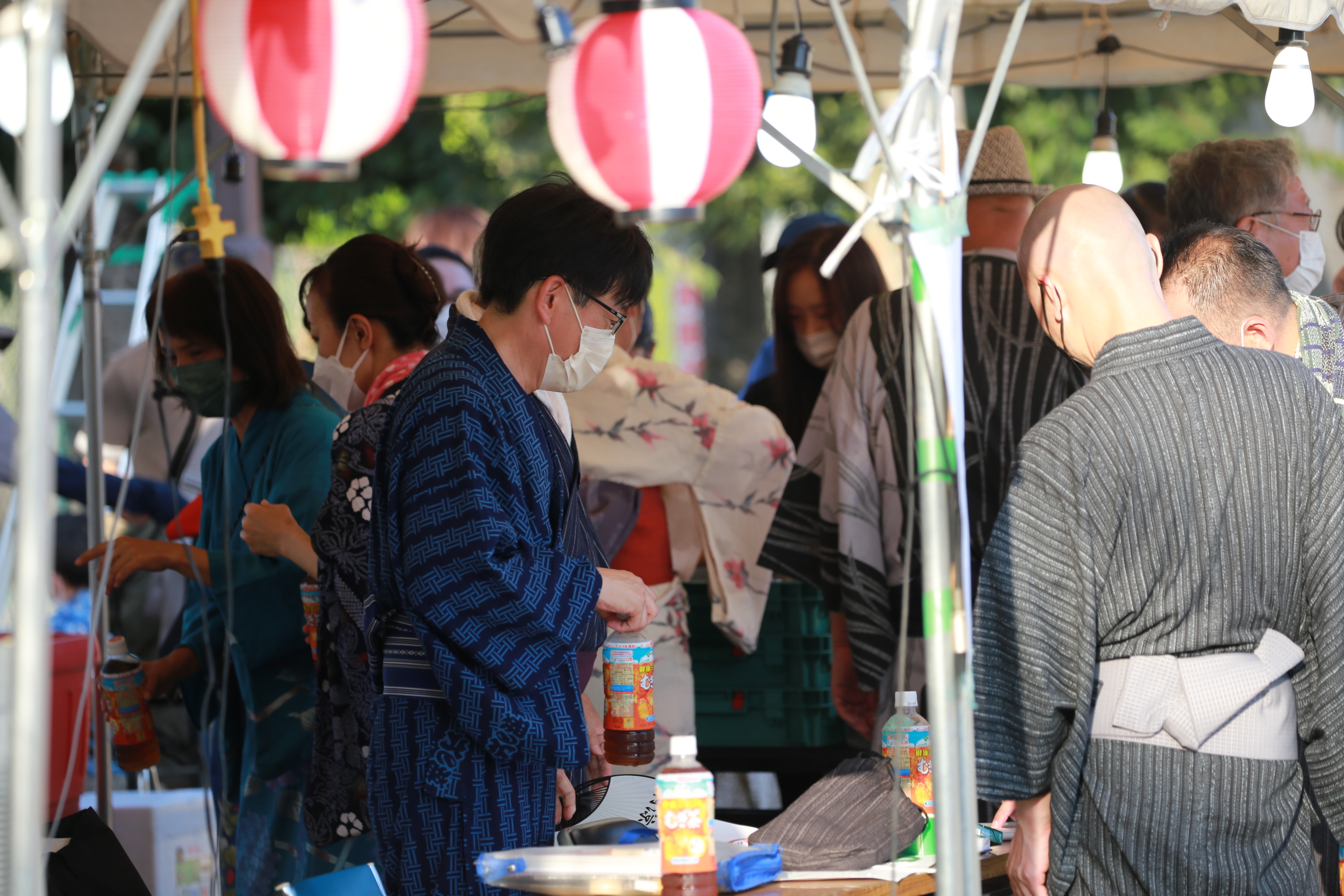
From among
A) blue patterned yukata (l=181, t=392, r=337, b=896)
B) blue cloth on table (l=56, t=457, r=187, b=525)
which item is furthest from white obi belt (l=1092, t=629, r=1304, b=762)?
blue cloth on table (l=56, t=457, r=187, b=525)

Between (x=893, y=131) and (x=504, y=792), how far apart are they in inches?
46.0

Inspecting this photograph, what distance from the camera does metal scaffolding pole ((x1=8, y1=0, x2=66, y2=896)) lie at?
1.26 m

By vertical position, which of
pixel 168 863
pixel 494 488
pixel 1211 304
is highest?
pixel 1211 304

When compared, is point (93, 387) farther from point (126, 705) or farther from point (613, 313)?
point (613, 313)

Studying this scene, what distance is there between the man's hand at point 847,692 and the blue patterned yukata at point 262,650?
132cm

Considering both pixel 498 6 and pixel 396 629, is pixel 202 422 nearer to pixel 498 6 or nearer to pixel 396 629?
pixel 498 6

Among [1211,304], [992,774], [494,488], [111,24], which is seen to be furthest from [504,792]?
[111,24]

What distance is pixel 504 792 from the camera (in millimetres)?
2129

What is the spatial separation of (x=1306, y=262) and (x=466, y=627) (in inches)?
97.6

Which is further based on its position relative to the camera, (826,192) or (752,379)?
(826,192)

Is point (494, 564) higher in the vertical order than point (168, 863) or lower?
higher

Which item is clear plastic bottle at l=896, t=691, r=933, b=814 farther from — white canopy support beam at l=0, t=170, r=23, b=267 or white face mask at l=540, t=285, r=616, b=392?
white canopy support beam at l=0, t=170, r=23, b=267

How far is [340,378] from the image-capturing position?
3.45 meters

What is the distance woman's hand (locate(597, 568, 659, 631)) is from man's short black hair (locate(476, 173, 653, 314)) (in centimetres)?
49
